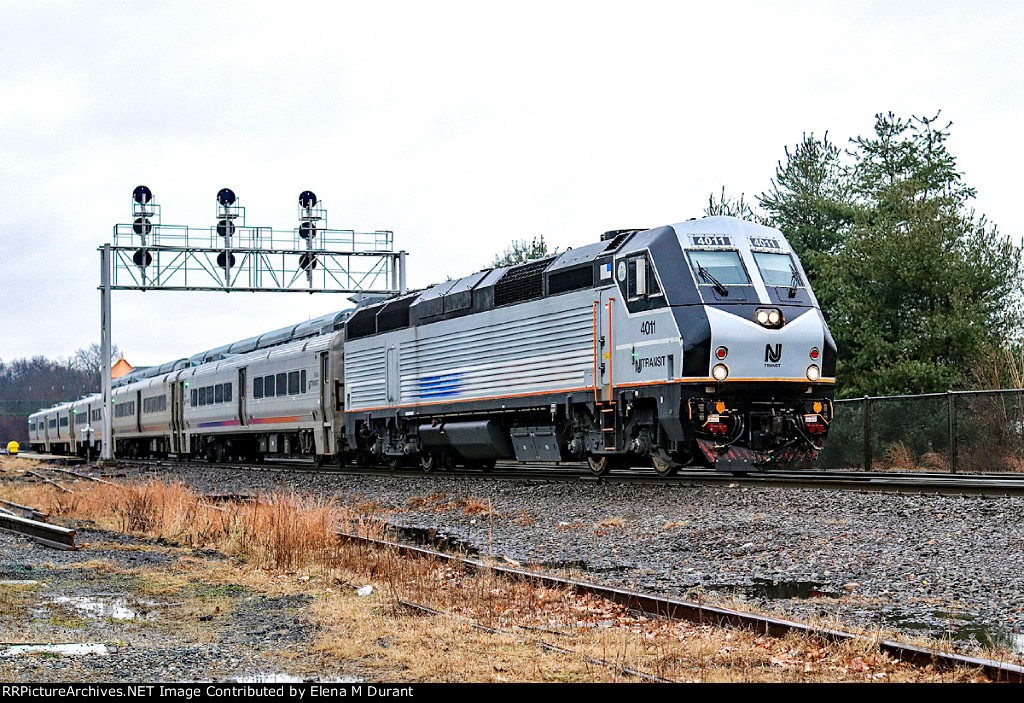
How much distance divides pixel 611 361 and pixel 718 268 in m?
2.29

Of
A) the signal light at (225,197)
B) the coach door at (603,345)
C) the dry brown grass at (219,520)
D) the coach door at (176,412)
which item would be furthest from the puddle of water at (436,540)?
the coach door at (176,412)

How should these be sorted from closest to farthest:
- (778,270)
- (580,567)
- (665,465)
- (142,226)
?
1. (580,567)
2. (778,270)
3. (665,465)
4. (142,226)

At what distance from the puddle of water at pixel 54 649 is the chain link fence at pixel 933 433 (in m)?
16.9

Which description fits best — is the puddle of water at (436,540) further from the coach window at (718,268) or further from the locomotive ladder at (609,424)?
the coach window at (718,268)

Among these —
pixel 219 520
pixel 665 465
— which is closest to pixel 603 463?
pixel 665 465

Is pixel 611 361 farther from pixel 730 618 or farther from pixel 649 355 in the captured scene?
pixel 730 618

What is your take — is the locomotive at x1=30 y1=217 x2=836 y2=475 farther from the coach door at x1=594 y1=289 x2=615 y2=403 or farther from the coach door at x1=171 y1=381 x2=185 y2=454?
the coach door at x1=171 y1=381 x2=185 y2=454

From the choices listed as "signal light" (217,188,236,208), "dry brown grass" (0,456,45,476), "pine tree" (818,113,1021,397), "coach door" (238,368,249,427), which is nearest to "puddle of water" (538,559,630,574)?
"pine tree" (818,113,1021,397)

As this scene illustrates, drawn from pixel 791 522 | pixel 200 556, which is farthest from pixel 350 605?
pixel 791 522

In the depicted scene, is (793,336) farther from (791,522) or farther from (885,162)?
(885,162)

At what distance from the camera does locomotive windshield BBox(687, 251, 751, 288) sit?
17.3 m

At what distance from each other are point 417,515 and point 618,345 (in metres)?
4.15

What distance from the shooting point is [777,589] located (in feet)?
31.0

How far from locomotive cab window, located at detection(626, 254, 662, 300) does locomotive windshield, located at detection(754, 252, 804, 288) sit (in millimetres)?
1668
